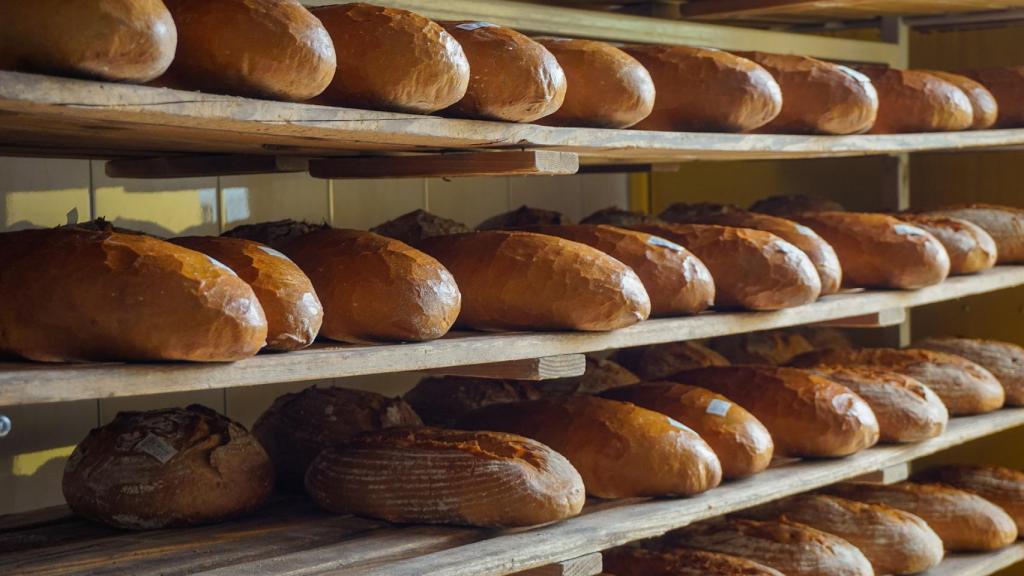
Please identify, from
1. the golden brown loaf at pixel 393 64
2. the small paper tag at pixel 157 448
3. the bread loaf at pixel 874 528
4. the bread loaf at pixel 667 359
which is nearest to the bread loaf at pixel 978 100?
the bread loaf at pixel 667 359

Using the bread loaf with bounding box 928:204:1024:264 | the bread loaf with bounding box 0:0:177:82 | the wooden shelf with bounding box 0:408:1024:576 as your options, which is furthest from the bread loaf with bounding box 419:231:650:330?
the bread loaf with bounding box 928:204:1024:264

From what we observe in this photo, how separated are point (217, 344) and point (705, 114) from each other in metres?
1.41

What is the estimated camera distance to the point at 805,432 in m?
3.16

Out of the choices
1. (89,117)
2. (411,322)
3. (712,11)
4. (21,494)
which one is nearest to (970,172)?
(712,11)

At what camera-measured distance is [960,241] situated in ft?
12.1

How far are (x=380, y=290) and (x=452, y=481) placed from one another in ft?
1.30

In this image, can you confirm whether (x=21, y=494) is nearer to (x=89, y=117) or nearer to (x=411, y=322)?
(x=411, y=322)

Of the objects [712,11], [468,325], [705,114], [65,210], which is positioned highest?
[712,11]

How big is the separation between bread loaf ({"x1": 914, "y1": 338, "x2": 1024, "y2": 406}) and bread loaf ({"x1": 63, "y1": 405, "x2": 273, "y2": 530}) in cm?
233

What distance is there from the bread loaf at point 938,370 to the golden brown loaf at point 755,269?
0.74 m

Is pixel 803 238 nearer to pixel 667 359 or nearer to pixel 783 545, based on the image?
pixel 667 359

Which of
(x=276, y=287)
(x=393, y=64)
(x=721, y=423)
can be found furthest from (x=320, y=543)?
(x=721, y=423)

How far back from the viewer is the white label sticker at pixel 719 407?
299cm

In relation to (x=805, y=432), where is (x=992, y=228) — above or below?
above
